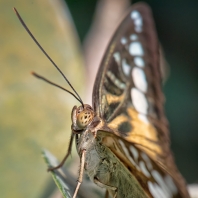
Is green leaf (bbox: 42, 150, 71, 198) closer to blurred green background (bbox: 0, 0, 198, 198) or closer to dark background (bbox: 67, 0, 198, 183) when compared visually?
blurred green background (bbox: 0, 0, 198, 198)

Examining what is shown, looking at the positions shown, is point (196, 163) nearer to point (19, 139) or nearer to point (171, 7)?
point (171, 7)

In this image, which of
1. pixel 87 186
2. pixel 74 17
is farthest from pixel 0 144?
pixel 74 17

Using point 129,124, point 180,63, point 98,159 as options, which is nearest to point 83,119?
point 98,159

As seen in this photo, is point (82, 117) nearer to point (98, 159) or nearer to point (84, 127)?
point (84, 127)

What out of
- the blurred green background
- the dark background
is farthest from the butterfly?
the dark background

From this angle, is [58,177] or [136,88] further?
[136,88]

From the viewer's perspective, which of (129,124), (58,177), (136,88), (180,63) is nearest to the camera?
(58,177)
